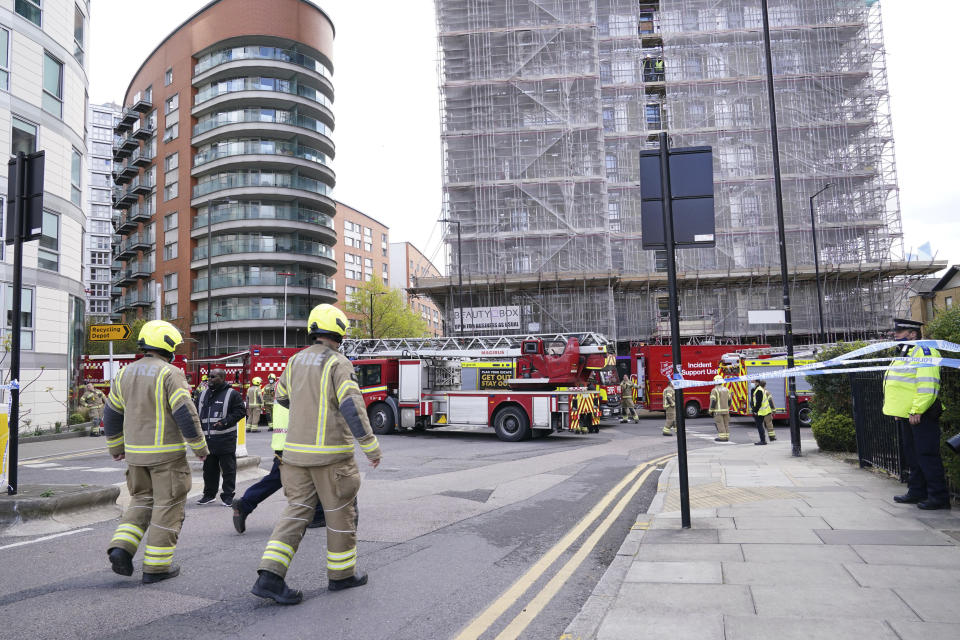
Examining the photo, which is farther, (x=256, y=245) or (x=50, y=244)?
(x=256, y=245)

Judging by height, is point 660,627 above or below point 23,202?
below

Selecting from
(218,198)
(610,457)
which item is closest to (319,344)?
(610,457)

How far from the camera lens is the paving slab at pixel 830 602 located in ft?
12.1

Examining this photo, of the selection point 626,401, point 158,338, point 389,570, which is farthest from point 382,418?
point 389,570

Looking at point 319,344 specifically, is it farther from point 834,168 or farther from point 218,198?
point 218,198

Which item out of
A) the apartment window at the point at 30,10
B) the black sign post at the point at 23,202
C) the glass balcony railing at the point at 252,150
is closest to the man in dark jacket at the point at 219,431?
the black sign post at the point at 23,202

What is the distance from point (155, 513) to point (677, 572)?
3952mm

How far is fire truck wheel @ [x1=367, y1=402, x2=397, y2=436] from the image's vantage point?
19062mm

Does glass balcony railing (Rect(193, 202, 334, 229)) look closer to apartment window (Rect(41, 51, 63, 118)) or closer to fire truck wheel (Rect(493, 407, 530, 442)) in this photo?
apartment window (Rect(41, 51, 63, 118))

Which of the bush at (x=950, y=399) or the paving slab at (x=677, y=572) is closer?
the paving slab at (x=677, y=572)

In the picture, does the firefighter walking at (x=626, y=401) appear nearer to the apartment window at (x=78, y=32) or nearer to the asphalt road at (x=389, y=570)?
the asphalt road at (x=389, y=570)

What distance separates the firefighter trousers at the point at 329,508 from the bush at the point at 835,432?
33.0 feet

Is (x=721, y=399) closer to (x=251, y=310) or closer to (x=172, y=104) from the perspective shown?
(x=251, y=310)

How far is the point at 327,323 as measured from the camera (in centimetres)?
475
